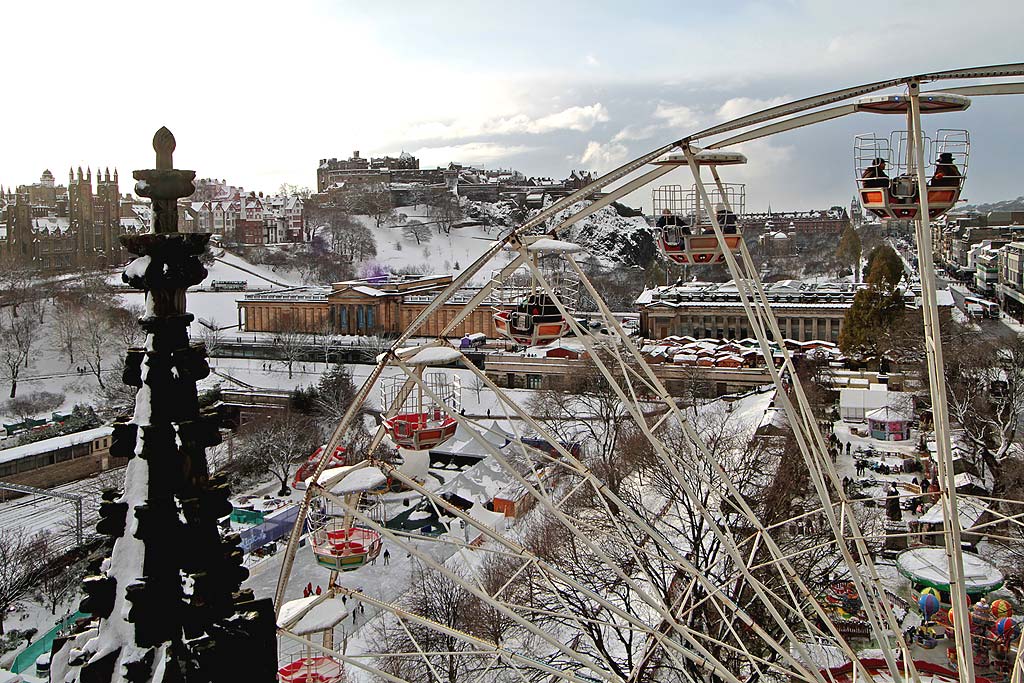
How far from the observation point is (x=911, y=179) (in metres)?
4.18

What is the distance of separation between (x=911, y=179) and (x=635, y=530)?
1025 centimetres

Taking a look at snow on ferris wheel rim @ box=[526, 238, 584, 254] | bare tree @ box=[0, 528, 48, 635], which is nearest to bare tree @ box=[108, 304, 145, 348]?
bare tree @ box=[0, 528, 48, 635]

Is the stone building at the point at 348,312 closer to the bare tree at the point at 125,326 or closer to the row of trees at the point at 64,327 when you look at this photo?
the row of trees at the point at 64,327

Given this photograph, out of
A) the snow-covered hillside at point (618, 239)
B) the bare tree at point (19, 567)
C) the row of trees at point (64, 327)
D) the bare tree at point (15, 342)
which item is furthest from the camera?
the snow-covered hillside at point (618, 239)

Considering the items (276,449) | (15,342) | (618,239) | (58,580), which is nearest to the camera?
(58,580)

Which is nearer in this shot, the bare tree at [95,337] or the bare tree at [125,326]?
the bare tree at [95,337]

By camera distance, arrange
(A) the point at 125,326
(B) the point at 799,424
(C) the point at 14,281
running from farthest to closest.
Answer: (C) the point at 14,281 → (A) the point at 125,326 → (B) the point at 799,424

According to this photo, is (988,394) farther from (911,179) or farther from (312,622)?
(312,622)

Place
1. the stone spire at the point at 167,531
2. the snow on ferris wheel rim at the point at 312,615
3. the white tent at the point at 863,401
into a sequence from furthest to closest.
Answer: the white tent at the point at 863,401 < the snow on ferris wheel rim at the point at 312,615 < the stone spire at the point at 167,531

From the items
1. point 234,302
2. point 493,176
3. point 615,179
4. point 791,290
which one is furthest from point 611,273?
point 615,179

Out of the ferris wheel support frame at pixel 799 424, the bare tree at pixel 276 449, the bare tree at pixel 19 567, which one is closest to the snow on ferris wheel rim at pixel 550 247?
the ferris wheel support frame at pixel 799 424

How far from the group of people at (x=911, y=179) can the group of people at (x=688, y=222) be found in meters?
1.06

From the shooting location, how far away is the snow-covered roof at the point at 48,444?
2377 cm

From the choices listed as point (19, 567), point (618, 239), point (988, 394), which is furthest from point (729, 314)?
point (19, 567)
